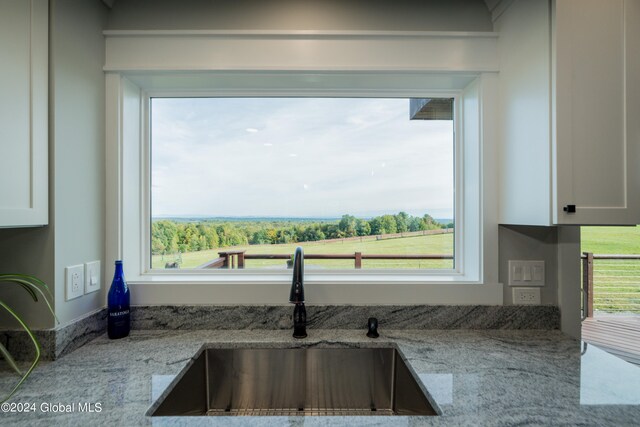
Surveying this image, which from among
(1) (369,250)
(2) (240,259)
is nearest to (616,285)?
(1) (369,250)

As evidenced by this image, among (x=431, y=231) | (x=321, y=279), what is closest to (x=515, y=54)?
(x=431, y=231)

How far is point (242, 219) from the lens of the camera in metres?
1.57

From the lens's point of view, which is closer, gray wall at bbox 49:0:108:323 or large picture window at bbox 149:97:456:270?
gray wall at bbox 49:0:108:323

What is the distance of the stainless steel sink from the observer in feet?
3.82

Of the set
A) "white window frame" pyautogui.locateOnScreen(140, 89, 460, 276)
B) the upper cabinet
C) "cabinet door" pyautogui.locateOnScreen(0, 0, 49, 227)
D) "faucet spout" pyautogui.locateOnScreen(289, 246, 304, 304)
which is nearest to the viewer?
"cabinet door" pyautogui.locateOnScreen(0, 0, 49, 227)

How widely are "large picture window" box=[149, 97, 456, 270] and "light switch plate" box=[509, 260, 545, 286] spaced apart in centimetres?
27

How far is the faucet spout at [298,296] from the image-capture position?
3.80ft

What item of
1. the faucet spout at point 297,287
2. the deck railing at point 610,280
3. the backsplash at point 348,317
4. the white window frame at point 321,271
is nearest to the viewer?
the faucet spout at point 297,287

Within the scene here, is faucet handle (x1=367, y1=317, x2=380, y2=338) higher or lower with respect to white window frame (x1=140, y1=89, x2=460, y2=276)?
lower

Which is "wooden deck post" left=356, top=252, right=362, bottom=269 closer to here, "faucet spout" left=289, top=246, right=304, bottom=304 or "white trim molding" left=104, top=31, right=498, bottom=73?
"faucet spout" left=289, top=246, right=304, bottom=304

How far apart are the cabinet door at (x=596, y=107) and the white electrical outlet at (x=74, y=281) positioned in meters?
1.76

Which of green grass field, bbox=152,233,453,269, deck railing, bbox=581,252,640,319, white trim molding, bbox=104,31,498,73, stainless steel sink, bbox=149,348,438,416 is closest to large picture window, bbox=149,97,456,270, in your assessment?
green grass field, bbox=152,233,453,269

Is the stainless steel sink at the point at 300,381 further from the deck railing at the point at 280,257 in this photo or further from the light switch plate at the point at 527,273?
the light switch plate at the point at 527,273

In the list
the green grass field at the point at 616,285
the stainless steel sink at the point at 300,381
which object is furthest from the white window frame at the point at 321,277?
the green grass field at the point at 616,285
